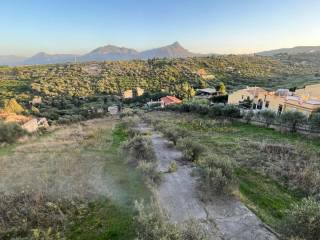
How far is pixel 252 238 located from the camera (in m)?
6.48

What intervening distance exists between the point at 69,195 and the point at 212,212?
15.4ft

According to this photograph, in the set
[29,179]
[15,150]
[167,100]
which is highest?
[29,179]

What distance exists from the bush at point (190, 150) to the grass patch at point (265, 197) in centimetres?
204

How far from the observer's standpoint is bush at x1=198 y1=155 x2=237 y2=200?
8.62 m

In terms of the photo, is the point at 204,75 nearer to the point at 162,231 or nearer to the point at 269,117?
the point at 269,117

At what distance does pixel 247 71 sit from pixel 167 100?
3584cm

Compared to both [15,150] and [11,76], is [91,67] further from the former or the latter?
[15,150]

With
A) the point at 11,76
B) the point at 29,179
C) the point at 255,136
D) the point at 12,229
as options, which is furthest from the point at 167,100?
the point at 11,76

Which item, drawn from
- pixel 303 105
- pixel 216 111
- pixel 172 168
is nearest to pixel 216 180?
pixel 172 168

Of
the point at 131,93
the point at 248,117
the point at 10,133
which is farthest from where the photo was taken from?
the point at 131,93

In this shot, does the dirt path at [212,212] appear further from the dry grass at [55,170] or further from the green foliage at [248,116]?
the green foliage at [248,116]

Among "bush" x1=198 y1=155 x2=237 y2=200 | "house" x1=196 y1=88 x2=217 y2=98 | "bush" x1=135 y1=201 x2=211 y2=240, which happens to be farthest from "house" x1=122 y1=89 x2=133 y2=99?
"bush" x1=135 y1=201 x2=211 y2=240

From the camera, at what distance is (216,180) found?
8672 mm

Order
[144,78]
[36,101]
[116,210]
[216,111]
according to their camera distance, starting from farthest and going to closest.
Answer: [144,78], [36,101], [216,111], [116,210]
